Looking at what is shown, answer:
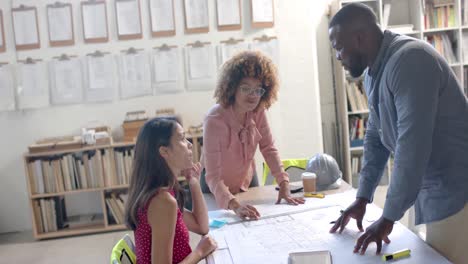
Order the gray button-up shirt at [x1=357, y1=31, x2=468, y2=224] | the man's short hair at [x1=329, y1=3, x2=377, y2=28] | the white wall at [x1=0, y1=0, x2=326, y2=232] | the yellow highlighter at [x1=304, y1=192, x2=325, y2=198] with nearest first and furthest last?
the gray button-up shirt at [x1=357, y1=31, x2=468, y2=224], the man's short hair at [x1=329, y1=3, x2=377, y2=28], the yellow highlighter at [x1=304, y1=192, x2=325, y2=198], the white wall at [x1=0, y1=0, x2=326, y2=232]

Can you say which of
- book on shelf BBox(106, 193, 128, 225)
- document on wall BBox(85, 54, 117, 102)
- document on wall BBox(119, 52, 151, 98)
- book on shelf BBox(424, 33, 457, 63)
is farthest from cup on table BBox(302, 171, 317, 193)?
book on shelf BBox(424, 33, 457, 63)

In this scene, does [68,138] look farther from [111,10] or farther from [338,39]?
[338,39]

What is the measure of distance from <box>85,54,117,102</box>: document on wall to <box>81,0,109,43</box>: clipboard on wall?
197 mm

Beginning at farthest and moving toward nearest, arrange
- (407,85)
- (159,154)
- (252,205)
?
(252,205), (159,154), (407,85)

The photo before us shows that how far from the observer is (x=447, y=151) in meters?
1.59

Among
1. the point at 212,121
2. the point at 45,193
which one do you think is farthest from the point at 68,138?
the point at 212,121

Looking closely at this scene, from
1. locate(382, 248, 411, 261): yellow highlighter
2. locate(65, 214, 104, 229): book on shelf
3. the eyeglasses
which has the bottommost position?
locate(65, 214, 104, 229): book on shelf

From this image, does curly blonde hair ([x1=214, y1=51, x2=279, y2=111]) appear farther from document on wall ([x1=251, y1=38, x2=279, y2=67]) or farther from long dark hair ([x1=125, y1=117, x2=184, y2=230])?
document on wall ([x1=251, y1=38, x2=279, y2=67])

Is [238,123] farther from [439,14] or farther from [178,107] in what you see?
[439,14]

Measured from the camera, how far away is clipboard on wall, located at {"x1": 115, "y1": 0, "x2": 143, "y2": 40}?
4648mm

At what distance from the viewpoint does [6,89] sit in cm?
462

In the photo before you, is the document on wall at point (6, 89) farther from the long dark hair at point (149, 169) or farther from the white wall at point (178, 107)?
the long dark hair at point (149, 169)

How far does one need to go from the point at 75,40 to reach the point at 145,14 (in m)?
0.67

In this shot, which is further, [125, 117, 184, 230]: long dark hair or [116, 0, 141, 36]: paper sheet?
[116, 0, 141, 36]: paper sheet
